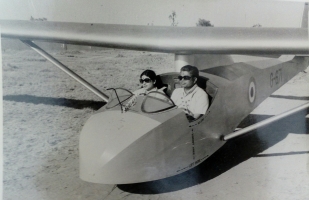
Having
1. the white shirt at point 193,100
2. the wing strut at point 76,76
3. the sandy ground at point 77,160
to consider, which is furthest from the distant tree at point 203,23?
the wing strut at point 76,76

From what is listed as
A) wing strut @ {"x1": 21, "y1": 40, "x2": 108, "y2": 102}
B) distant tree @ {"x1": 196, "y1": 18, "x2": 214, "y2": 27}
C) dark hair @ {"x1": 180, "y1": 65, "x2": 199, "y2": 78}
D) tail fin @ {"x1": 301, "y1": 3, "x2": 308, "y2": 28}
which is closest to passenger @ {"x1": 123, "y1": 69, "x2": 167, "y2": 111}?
dark hair @ {"x1": 180, "y1": 65, "x2": 199, "y2": 78}

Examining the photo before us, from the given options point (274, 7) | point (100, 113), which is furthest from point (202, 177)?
point (274, 7)

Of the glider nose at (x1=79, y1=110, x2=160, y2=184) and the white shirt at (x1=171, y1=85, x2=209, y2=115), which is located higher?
the white shirt at (x1=171, y1=85, x2=209, y2=115)

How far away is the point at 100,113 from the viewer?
2.10m

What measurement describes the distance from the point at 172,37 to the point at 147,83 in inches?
16.8

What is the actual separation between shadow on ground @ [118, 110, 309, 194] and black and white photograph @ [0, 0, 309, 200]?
1 cm

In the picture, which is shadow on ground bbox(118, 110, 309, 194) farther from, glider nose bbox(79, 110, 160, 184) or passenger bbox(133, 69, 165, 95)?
passenger bbox(133, 69, 165, 95)

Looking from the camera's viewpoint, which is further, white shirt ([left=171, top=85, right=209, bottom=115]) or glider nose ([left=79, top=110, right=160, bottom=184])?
white shirt ([left=171, top=85, right=209, bottom=115])

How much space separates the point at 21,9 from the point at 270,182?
2338 mm

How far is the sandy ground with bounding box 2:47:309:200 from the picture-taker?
2172mm

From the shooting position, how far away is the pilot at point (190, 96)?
2.25 metres

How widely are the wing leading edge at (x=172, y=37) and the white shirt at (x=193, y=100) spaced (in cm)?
37

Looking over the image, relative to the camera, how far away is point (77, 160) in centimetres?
257

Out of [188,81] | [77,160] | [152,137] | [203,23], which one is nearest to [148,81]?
[188,81]
